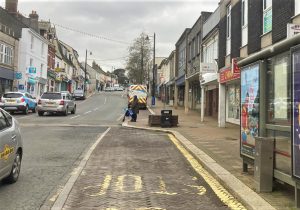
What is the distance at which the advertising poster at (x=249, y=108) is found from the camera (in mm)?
7508

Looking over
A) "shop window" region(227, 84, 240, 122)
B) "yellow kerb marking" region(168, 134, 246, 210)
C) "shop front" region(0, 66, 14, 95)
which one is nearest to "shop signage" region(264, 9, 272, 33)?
"shop window" region(227, 84, 240, 122)

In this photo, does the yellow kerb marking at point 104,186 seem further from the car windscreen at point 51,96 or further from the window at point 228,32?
the car windscreen at point 51,96

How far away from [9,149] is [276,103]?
4459 millimetres

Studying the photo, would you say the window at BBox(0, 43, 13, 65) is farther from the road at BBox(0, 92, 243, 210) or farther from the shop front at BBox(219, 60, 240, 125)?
the road at BBox(0, 92, 243, 210)

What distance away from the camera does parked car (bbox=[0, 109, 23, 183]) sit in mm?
7055

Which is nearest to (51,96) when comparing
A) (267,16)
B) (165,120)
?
(165,120)

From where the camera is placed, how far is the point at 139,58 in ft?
239

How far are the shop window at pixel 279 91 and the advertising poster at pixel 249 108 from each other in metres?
0.34

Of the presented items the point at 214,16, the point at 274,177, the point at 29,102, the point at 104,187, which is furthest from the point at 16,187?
the point at 29,102

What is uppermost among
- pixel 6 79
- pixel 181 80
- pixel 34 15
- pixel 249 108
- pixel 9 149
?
pixel 34 15

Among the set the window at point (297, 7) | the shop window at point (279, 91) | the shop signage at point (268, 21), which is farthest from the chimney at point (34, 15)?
the shop window at point (279, 91)

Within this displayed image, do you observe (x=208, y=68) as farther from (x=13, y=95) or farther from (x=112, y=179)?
(x=112, y=179)

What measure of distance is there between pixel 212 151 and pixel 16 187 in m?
6.13

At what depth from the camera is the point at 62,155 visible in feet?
37.7
